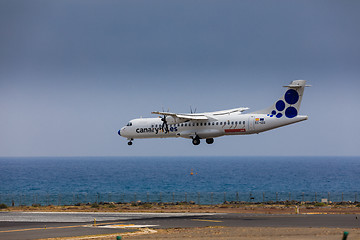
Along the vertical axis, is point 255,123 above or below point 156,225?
above

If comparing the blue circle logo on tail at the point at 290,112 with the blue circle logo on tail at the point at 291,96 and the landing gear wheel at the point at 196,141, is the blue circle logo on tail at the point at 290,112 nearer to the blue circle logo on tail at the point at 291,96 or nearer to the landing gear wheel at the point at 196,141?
Result: the blue circle logo on tail at the point at 291,96

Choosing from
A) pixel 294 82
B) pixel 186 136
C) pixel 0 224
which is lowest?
pixel 0 224

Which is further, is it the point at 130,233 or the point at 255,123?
the point at 255,123

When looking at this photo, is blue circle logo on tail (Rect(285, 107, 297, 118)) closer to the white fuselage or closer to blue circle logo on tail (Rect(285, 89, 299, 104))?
the white fuselage

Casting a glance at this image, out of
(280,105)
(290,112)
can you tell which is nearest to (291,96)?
(280,105)

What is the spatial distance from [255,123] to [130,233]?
22.7 metres

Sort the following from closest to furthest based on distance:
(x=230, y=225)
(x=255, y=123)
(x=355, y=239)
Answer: (x=355, y=239) → (x=230, y=225) → (x=255, y=123)

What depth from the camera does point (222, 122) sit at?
63.5m

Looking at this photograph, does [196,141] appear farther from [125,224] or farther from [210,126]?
[125,224]

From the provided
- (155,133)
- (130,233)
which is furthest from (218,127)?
(130,233)

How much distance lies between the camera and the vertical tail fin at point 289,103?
61.5 meters

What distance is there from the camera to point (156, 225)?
5125 cm

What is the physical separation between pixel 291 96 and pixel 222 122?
8630 mm

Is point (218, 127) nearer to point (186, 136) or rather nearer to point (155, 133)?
point (186, 136)
